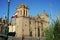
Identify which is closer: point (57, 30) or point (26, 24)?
point (57, 30)

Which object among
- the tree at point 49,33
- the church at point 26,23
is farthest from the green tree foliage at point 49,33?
the church at point 26,23

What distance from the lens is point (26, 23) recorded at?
60.6m

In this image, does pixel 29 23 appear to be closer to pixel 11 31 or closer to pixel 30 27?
pixel 30 27

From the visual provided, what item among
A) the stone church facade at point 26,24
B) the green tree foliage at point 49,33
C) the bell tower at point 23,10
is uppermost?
the bell tower at point 23,10

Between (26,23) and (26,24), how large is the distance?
1.10 feet

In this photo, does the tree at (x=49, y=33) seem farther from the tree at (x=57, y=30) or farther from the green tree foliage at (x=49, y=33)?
the tree at (x=57, y=30)

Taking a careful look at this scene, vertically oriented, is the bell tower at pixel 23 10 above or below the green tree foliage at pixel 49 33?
above

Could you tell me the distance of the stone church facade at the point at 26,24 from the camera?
58875mm

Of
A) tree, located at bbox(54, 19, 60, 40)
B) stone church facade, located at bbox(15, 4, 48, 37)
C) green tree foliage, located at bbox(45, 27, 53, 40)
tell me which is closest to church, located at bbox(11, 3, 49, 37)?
stone church facade, located at bbox(15, 4, 48, 37)

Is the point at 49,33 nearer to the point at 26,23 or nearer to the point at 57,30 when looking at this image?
the point at 57,30

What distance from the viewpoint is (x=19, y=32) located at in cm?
5791

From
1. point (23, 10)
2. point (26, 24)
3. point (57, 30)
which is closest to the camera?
point (57, 30)

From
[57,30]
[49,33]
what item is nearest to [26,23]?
[49,33]

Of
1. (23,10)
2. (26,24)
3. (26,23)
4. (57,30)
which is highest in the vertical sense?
(23,10)
